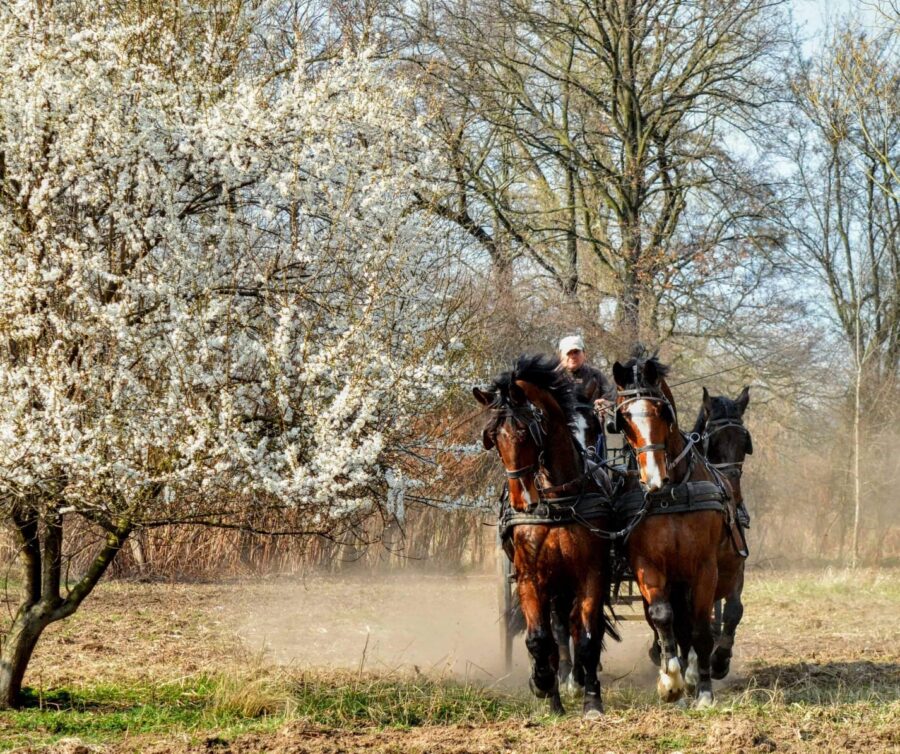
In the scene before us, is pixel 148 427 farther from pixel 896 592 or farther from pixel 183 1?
pixel 896 592

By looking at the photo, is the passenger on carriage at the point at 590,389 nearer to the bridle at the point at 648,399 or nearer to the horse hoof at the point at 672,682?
the bridle at the point at 648,399

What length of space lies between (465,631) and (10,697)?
5.10 metres

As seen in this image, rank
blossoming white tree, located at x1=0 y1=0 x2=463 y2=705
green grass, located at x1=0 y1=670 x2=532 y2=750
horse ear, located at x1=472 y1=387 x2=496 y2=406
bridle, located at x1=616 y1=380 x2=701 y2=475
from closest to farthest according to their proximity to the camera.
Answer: blossoming white tree, located at x1=0 y1=0 x2=463 y2=705, green grass, located at x1=0 y1=670 x2=532 y2=750, bridle, located at x1=616 y1=380 x2=701 y2=475, horse ear, located at x1=472 y1=387 x2=496 y2=406

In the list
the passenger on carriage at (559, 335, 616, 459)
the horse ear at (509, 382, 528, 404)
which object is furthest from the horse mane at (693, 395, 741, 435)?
the horse ear at (509, 382, 528, 404)

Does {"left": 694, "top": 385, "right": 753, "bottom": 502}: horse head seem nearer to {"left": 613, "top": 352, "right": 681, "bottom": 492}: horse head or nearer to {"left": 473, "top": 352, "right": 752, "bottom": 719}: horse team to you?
{"left": 473, "top": 352, "right": 752, "bottom": 719}: horse team

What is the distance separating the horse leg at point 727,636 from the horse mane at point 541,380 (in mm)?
1980

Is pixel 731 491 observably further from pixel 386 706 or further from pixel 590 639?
pixel 386 706

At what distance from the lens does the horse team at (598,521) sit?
6.61 meters

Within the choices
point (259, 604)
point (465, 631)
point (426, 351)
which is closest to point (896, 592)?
point (465, 631)

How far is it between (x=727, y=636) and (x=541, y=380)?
7.88 ft

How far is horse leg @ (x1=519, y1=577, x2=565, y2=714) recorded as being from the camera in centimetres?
675

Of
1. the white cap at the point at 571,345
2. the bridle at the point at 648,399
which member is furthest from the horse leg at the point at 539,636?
the white cap at the point at 571,345

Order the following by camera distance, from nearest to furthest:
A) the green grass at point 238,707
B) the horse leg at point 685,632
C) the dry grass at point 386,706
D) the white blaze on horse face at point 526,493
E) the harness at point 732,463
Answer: the dry grass at point 386,706 → the green grass at point 238,707 → the white blaze on horse face at point 526,493 → the horse leg at point 685,632 → the harness at point 732,463

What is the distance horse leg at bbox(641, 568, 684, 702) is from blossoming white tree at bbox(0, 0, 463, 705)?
1713 millimetres
